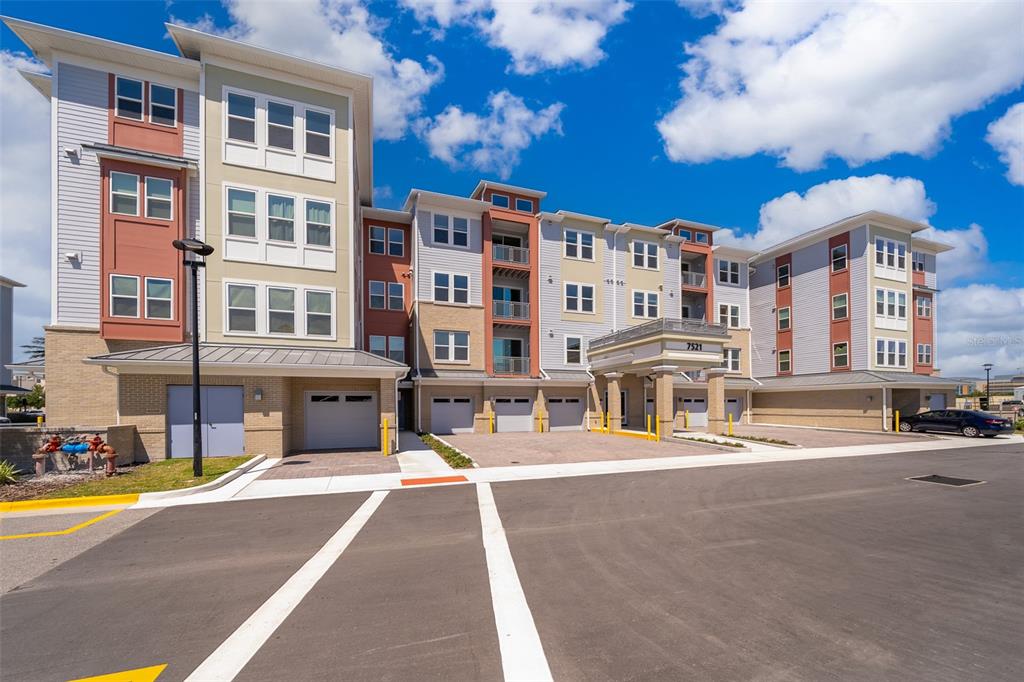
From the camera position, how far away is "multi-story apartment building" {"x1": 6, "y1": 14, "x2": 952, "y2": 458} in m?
15.7

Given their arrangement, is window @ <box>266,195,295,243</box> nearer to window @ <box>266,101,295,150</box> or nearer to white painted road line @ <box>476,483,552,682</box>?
window @ <box>266,101,295,150</box>

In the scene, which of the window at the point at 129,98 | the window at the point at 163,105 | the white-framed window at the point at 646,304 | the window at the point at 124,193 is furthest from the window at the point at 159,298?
the white-framed window at the point at 646,304

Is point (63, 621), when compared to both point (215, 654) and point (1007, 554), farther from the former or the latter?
point (1007, 554)

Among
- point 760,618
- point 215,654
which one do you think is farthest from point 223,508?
point 760,618

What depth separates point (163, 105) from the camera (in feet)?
56.0

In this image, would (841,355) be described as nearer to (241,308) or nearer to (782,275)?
(782,275)

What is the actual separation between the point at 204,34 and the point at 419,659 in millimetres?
21398

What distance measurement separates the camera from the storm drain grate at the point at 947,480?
39.4 feet

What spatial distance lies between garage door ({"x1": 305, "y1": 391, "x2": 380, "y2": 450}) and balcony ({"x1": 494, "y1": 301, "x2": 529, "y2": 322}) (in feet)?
35.5

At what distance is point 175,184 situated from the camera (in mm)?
16641

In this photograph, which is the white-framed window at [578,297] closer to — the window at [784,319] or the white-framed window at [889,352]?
the window at [784,319]

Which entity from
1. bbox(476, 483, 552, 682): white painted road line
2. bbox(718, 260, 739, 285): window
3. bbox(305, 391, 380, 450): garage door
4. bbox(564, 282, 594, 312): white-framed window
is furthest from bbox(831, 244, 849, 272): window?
bbox(476, 483, 552, 682): white painted road line

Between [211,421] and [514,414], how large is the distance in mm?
15587

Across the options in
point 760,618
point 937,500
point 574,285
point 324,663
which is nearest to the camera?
point 324,663
